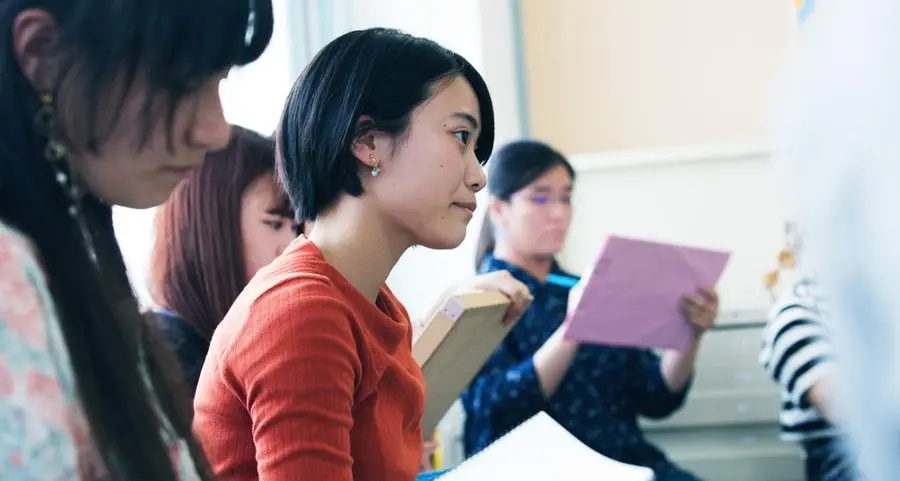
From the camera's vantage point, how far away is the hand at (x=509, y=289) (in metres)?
1.16

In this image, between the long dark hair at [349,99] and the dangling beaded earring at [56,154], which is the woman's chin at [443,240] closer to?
the long dark hair at [349,99]

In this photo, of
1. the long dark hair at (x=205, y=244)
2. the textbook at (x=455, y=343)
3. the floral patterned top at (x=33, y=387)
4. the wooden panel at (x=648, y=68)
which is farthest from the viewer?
the wooden panel at (x=648, y=68)

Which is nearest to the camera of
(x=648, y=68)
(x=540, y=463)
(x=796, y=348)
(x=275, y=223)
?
(x=540, y=463)

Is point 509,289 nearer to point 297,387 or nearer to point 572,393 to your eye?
point 572,393

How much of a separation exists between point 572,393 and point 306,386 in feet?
3.07

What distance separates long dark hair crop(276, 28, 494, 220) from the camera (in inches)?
30.5

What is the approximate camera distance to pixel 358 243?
0.79 meters

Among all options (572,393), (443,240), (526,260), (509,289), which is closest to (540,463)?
(443,240)

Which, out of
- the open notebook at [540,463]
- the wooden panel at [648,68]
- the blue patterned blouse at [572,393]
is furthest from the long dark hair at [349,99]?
the wooden panel at [648,68]

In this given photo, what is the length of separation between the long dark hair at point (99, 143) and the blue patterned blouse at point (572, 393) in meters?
1.03

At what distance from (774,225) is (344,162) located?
1.33 metres

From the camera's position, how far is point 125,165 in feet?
1.58

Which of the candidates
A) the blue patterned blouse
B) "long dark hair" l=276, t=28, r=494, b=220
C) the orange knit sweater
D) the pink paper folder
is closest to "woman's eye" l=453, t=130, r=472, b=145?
"long dark hair" l=276, t=28, r=494, b=220

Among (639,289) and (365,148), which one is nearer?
(365,148)
